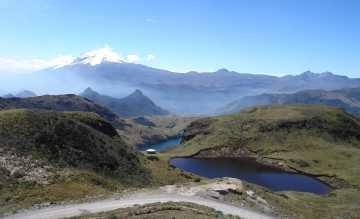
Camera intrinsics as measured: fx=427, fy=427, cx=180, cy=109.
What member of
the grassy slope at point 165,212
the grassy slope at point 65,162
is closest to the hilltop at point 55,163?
the grassy slope at point 65,162

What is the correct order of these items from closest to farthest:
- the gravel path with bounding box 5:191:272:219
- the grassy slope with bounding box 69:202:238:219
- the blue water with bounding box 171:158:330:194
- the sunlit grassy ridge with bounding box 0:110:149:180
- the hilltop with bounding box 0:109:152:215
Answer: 1. the grassy slope with bounding box 69:202:238:219
2. the gravel path with bounding box 5:191:272:219
3. the hilltop with bounding box 0:109:152:215
4. the sunlit grassy ridge with bounding box 0:110:149:180
5. the blue water with bounding box 171:158:330:194

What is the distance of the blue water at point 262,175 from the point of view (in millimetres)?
154775

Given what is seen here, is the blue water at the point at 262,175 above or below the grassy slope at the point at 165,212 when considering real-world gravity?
below

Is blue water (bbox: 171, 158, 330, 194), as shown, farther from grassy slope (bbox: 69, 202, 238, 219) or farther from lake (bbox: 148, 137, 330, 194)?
grassy slope (bbox: 69, 202, 238, 219)

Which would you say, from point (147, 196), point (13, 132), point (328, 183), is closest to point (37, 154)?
point (13, 132)

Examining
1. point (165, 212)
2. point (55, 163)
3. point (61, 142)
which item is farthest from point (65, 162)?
point (165, 212)

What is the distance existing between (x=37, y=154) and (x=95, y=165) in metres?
14.1

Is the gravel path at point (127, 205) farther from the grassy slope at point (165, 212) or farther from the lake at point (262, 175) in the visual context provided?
the lake at point (262, 175)

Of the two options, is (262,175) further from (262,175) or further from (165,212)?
(165,212)

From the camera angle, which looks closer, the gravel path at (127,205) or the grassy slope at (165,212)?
the grassy slope at (165,212)

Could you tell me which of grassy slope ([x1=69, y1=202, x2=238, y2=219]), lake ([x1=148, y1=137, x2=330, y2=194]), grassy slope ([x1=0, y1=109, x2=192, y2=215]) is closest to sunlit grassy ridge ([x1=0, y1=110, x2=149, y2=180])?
grassy slope ([x1=0, y1=109, x2=192, y2=215])

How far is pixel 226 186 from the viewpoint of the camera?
7206 cm

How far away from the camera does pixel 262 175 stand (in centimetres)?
17475

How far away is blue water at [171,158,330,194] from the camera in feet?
508
